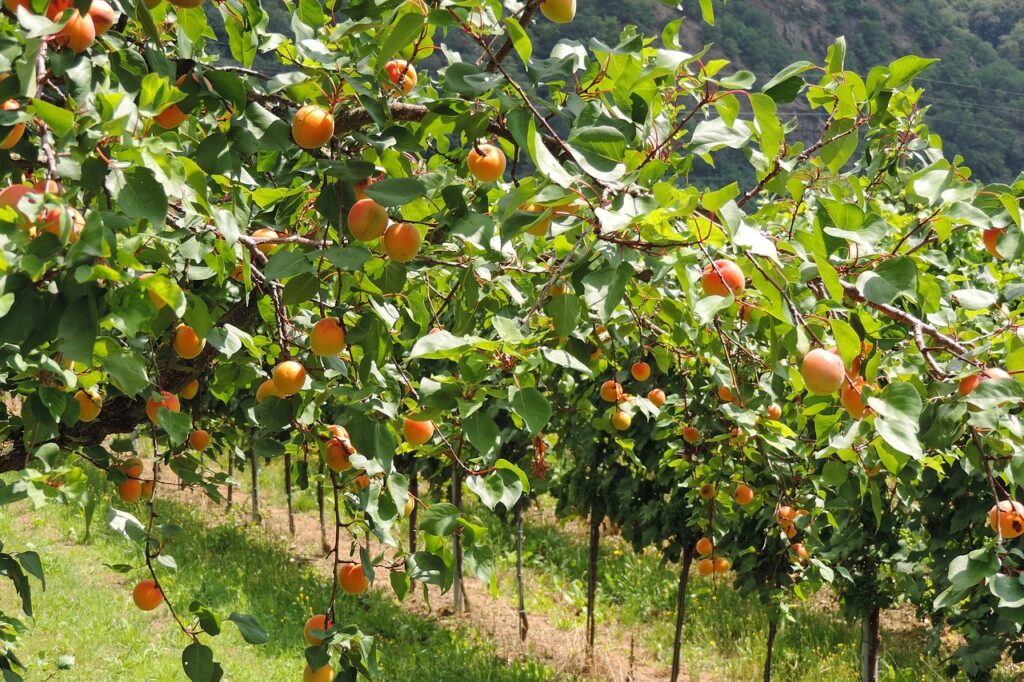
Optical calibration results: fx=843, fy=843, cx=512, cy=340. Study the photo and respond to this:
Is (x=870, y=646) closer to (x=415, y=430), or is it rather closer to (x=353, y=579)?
(x=353, y=579)

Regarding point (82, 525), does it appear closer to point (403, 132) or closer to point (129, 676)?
point (129, 676)

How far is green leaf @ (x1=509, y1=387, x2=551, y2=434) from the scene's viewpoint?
1.27 m

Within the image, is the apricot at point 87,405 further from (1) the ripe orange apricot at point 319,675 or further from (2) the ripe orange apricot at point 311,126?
(2) the ripe orange apricot at point 311,126

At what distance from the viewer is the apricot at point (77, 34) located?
102cm

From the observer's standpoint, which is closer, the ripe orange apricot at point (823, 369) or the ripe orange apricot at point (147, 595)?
the ripe orange apricot at point (823, 369)

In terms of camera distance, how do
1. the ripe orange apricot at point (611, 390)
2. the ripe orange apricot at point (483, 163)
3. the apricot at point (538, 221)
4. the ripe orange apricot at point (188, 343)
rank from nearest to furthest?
the apricot at point (538, 221) → the ripe orange apricot at point (483, 163) → the ripe orange apricot at point (188, 343) → the ripe orange apricot at point (611, 390)

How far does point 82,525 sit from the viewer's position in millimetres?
7406

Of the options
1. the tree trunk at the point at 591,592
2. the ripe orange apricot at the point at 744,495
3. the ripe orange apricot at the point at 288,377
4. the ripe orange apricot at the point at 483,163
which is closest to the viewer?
the ripe orange apricot at the point at 483,163

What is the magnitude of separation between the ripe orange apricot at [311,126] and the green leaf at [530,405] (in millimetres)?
482

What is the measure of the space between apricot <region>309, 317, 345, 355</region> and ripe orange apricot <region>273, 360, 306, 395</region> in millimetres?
130

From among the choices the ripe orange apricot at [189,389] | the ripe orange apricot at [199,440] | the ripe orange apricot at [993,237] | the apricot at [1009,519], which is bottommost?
the ripe orange apricot at [199,440]

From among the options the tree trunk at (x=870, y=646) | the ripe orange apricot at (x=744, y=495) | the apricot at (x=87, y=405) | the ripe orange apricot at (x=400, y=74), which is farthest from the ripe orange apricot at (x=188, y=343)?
the tree trunk at (x=870, y=646)

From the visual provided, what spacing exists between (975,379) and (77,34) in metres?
1.31

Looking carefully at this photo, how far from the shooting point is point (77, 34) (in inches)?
40.3
